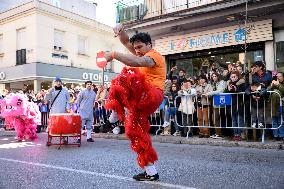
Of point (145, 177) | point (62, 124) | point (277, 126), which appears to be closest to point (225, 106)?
point (277, 126)

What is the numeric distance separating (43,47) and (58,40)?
6.05ft

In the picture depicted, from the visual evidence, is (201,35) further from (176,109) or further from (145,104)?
(145,104)

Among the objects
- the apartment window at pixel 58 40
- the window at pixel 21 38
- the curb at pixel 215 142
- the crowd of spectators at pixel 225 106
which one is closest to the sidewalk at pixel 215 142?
the curb at pixel 215 142

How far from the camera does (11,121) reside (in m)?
10.3

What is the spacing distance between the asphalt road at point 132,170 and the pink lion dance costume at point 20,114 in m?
2.75

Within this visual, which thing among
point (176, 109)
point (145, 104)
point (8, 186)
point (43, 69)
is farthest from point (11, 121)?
point (43, 69)

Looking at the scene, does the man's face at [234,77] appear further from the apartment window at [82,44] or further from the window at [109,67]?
the window at [109,67]

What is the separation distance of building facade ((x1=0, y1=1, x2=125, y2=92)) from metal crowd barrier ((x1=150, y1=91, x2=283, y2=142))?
50.9 feet

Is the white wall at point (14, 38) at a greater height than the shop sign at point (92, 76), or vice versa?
the white wall at point (14, 38)

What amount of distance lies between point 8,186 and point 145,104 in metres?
2.07

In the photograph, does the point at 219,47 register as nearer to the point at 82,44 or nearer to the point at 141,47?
the point at 141,47

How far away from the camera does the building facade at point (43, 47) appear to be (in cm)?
2400

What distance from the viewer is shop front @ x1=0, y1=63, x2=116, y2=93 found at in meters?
23.9

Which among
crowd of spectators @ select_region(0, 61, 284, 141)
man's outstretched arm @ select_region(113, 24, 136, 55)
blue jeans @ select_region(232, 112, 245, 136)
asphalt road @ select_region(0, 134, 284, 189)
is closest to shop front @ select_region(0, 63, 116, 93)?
crowd of spectators @ select_region(0, 61, 284, 141)
